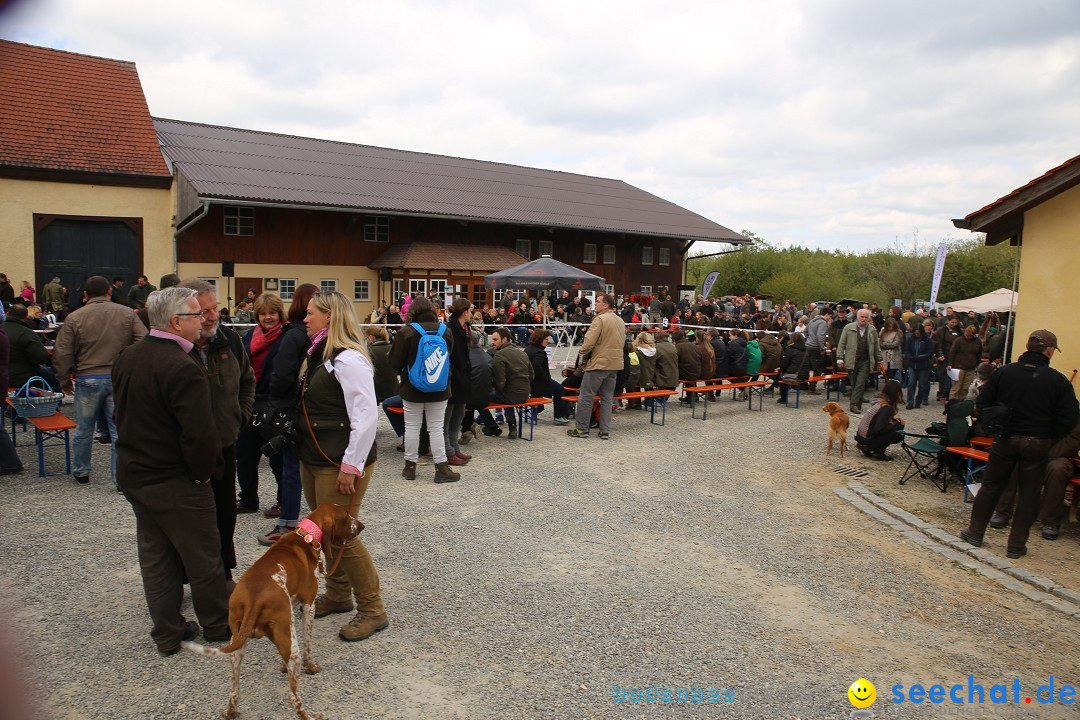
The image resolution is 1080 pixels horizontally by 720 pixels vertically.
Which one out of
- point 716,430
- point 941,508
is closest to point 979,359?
point 716,430

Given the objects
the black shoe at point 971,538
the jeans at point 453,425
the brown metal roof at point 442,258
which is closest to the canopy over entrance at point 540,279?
the brown metal roof at point 442,258

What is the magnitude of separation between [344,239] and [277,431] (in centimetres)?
2143

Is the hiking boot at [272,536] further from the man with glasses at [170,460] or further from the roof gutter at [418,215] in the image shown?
the roof gutter at [418,215]

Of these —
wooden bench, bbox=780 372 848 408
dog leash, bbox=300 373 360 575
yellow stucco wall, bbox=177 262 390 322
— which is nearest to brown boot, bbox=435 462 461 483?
dog leash, bbox=300 373 360 575

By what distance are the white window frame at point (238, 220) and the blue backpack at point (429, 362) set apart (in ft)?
60.5

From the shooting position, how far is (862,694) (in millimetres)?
3992

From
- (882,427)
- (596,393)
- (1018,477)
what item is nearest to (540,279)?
(596,393)

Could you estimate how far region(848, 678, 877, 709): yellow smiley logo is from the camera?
3.94m

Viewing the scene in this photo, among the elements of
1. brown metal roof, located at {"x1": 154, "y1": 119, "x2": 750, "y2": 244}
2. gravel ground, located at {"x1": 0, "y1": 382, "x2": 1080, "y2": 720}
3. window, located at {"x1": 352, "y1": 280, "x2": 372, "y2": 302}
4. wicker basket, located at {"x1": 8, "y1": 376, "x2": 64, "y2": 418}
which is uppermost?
brown metal roof, located at {"x1": 154, "y1": 119, "x2": 750, "y2": 244}

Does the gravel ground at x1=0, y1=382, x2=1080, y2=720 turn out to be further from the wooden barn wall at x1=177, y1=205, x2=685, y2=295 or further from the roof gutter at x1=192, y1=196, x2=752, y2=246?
the wooden barn wall at x1=177, y1=205, x2=685, y2=295

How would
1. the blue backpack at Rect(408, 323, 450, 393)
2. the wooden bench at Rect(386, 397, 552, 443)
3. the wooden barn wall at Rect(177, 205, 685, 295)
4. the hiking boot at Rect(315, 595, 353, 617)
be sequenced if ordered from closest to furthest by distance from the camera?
the hiking boot at Rect(315, 595, 353, 617) → the blue backpack at Rect(408, 323, 450, 393) → the wooden bench at Rect(386, 397, 552, 443) → the wooden barn wall at Rect(177, 205, 685, 295)

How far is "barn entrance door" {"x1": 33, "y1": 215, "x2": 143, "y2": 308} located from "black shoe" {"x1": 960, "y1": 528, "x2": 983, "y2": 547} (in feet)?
68.0

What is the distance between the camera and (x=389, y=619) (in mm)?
4629

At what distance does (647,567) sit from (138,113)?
23.4 metres
